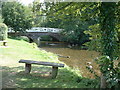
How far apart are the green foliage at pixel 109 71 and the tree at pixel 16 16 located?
19.5 m

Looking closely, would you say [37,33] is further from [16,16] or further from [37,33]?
[16,16]

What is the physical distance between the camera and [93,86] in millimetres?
4695

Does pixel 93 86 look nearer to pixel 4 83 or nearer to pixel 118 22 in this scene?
pixel 118 22

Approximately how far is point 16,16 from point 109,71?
2097cm

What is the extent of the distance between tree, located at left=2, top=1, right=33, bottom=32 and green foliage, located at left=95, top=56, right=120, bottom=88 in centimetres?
1945

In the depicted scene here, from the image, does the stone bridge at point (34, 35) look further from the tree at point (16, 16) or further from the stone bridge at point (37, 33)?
the tree at point (16, 16)

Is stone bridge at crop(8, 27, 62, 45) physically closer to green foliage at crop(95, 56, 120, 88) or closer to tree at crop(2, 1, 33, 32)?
tree at crop(2, 1, 33, 32)

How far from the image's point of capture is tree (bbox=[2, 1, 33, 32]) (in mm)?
22828

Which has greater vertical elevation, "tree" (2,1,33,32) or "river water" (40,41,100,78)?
"tree" (2,1,33,32)

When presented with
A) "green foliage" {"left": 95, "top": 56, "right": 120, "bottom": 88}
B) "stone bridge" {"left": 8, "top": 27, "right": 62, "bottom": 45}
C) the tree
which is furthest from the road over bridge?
"green foliage" {"left": 95, "top": 56, "right": 120, "bottom": 88}

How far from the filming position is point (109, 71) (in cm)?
424

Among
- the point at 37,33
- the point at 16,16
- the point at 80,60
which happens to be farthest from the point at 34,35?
the point at 80,60

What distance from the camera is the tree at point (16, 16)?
22828 millimetres

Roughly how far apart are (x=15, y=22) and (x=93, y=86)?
20.4 meters
